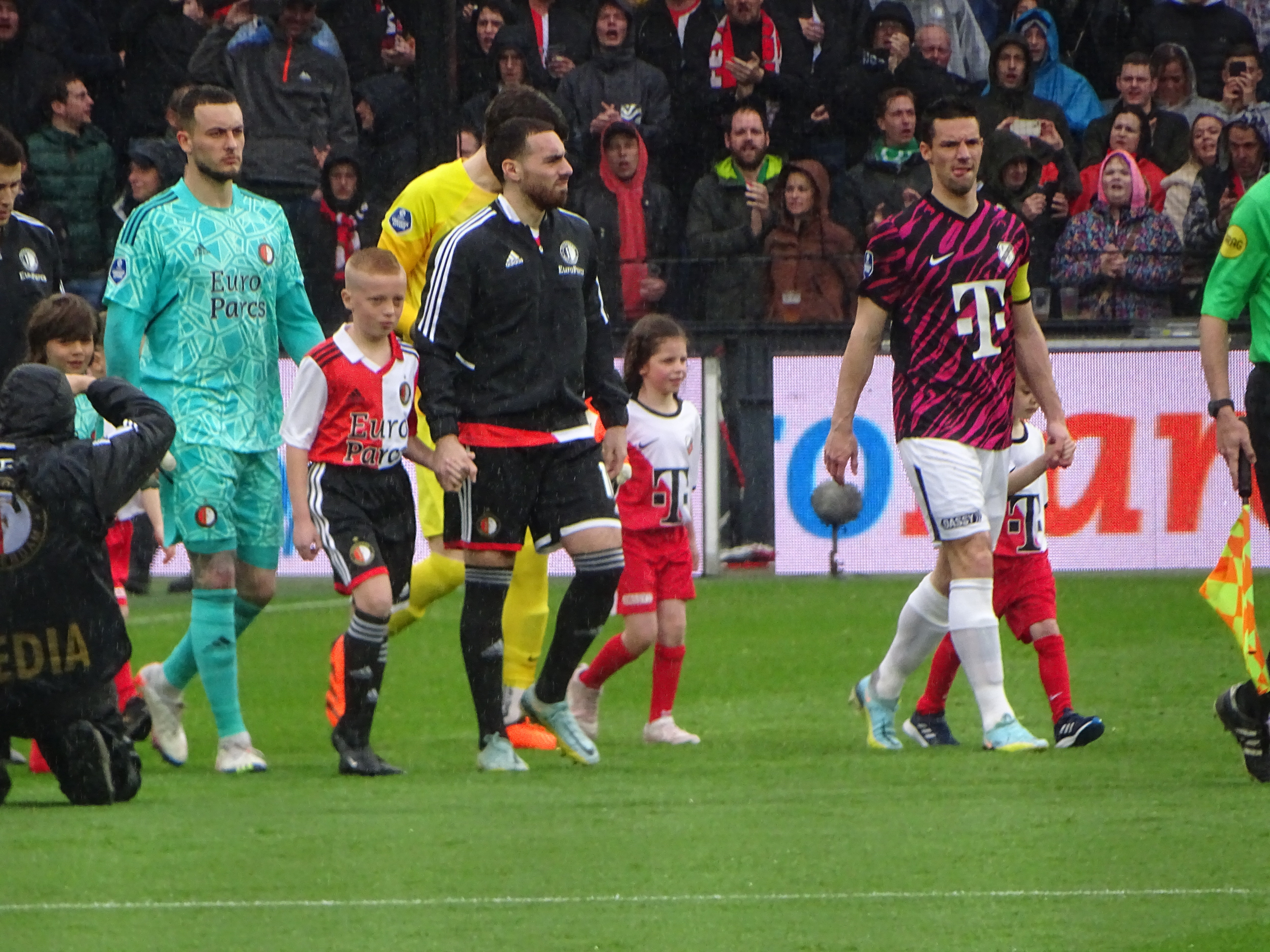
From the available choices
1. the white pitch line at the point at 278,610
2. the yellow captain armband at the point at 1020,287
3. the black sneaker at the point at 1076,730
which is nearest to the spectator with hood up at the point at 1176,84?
the white pitch line at the point at 278,610

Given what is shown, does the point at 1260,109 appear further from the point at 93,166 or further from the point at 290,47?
the point at 93,166

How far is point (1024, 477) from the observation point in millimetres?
7637

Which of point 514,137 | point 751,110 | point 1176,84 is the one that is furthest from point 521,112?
point 1176,84

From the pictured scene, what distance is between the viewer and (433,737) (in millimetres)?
8117

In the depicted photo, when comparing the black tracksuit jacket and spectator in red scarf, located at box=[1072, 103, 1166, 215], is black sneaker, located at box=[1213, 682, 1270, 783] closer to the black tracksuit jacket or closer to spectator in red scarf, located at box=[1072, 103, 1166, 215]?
the black tracksuit jacket

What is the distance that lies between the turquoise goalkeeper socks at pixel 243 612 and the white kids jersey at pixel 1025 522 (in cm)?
257

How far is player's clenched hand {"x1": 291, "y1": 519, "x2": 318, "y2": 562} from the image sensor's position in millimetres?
6848

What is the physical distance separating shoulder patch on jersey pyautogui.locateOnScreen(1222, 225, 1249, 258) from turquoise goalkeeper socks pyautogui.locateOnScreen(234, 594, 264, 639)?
3390 mm

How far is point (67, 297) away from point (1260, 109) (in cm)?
1038

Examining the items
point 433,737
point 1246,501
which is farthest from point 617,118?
point 1246,501

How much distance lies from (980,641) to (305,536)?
215 centimetres

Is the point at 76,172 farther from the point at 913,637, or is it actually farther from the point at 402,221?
the point at 913,637

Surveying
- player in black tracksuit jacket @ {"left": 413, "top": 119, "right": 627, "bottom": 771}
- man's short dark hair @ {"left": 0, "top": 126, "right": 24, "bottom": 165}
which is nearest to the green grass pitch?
player in black tracksuit jacket @ {"left": 413, "top": 119, "right": 627, "bottom": 771}

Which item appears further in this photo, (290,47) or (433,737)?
(290,47)
